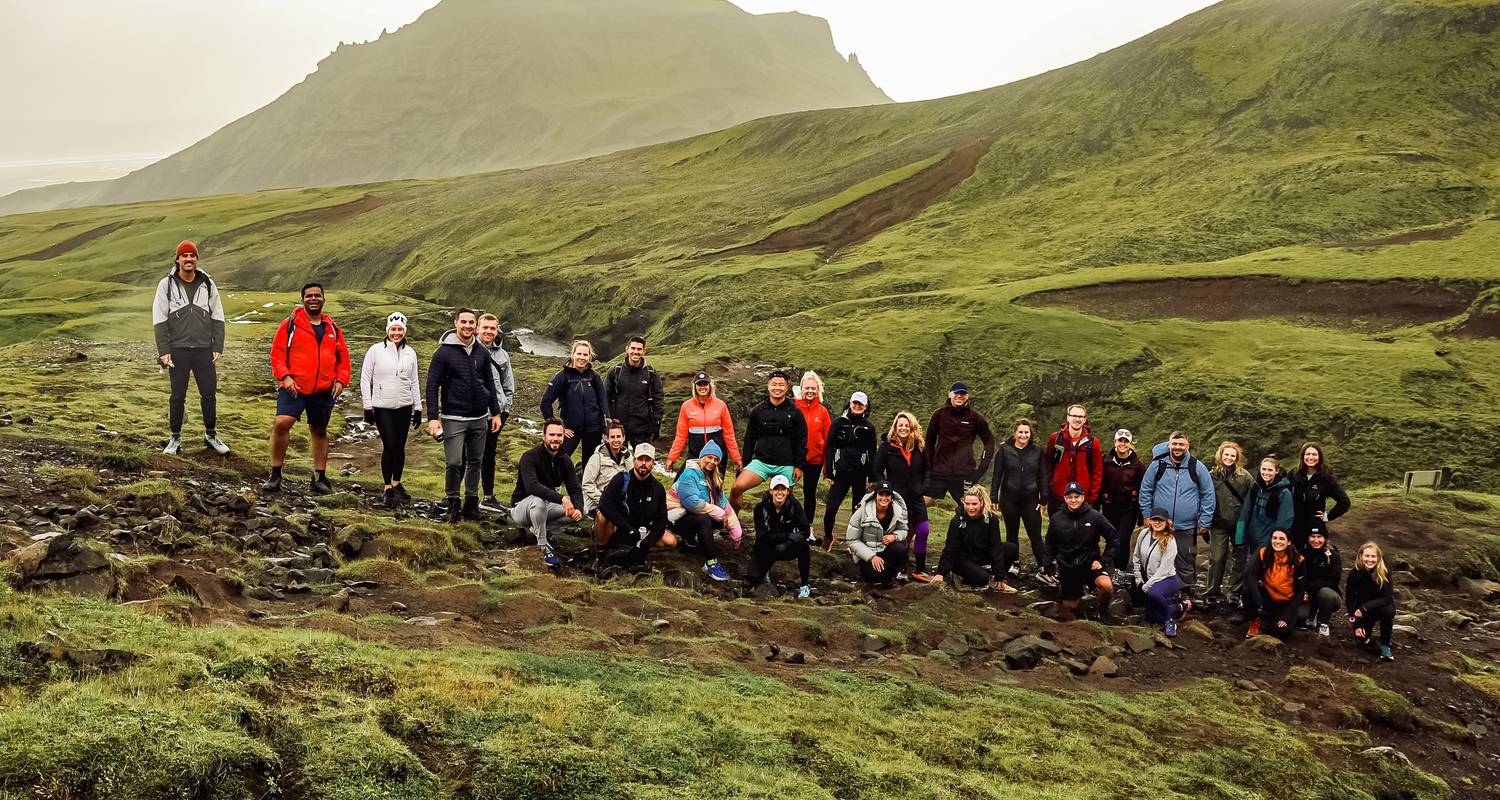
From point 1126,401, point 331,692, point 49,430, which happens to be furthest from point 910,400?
point 331,692

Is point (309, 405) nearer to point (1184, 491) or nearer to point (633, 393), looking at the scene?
point (633, 393)

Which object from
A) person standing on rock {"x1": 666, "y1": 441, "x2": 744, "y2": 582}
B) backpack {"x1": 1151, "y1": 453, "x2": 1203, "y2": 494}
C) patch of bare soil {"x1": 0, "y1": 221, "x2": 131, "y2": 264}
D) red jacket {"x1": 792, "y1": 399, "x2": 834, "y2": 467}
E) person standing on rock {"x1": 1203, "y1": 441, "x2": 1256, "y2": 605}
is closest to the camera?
person standing on rock {"x1": 666, "y1": 441, "x2": 744, "y2": 582}

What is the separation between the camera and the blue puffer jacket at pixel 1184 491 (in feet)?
56.2

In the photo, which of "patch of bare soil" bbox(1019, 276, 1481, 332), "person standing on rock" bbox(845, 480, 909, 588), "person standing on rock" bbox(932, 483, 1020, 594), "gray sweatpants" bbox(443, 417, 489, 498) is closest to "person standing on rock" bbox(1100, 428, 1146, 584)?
"person standing on rock" bbox(932, 483, 1020, 594)

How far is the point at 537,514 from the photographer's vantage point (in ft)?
53.9

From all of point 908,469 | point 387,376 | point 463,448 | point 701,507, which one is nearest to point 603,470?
point 701,507

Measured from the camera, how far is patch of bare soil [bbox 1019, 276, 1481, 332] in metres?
41.4

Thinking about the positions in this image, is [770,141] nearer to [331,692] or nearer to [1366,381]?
[1366,381]

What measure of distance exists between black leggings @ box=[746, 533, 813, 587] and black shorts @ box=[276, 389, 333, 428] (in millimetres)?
7766

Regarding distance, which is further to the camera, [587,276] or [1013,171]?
[1013,171]

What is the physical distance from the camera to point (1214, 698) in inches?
530

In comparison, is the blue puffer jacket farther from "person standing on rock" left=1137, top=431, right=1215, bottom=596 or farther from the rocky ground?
the rocky ground

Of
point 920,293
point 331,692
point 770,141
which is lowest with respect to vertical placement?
point 331,692

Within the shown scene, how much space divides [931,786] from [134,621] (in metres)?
8.06
